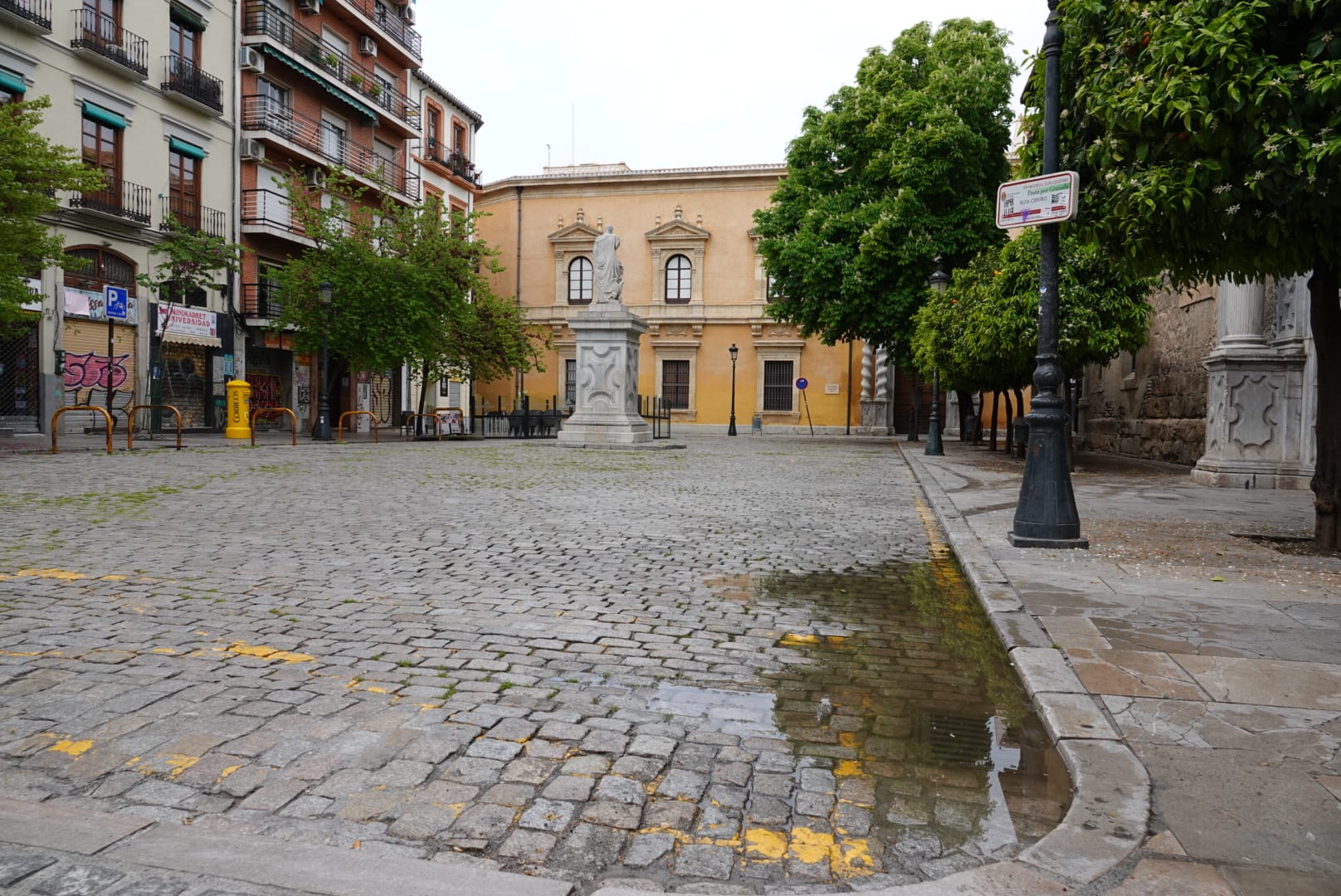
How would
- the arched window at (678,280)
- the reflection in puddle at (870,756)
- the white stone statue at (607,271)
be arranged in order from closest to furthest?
the reflection in puddle at (870,756) → the white stone statue at (607,271) → the arched window at (678,280)

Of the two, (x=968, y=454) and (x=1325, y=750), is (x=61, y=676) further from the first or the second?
(x=968, y=454)

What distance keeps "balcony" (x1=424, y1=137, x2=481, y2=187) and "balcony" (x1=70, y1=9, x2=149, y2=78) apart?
14.5 meters

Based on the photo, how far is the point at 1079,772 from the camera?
2.72 m

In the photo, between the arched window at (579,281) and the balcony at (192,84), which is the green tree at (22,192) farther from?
the arched window at (579,281)

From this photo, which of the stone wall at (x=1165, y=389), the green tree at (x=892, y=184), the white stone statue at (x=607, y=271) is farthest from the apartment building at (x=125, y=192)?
the stone wall at (x=1165, y=389)

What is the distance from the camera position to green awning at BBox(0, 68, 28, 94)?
20.2m

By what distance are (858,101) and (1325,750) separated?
2621 centimetres

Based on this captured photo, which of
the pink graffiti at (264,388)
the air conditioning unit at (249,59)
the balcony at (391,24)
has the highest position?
the balcony at (391,24)

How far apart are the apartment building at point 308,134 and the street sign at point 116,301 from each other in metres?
3.69

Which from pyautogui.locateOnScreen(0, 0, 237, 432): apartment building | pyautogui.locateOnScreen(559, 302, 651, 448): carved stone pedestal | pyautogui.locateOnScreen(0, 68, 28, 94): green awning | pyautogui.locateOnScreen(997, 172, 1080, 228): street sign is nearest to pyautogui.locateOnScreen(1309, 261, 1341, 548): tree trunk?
pyautogui.locateOnScreen(997, 172, 1080, 228): street sign

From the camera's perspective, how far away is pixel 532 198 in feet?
145

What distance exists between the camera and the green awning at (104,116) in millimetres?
22453

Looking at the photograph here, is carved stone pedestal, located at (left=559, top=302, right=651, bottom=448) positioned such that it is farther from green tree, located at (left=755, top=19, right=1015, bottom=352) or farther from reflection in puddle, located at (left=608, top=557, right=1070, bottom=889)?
reflection in puddle, located at (left=608, top=557, right=1070, bottom=889)

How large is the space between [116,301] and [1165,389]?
78.2 ft
